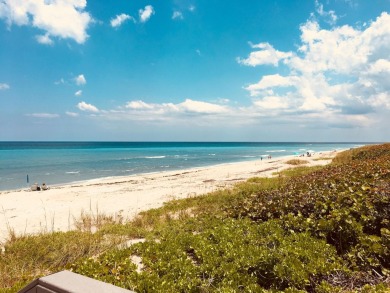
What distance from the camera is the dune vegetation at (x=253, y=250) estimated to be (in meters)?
5.21

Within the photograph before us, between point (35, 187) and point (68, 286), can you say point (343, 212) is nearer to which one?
point (68, 286)

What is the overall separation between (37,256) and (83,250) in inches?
45.0

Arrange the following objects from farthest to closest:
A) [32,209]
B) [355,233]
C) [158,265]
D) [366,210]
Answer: [32,209]
[366,210]
[355,233]
[158,265]

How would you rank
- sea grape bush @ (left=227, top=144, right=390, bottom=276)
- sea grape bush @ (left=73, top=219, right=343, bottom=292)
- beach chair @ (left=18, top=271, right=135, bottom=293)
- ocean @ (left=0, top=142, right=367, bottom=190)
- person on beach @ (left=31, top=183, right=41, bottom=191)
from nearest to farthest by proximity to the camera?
beach chair @ (left=18, top=271, right=135, bottom=293) → sea grape bush @ (left=73, top=219, right=343, bottom=292) → sea grape bush @ (left=227, top=144, right=390, bottom=276) → person on beach @ (left=31, top=183, right=41, bottom=191) → ocean @ (left=0, top=142, right=367, bottom=190)

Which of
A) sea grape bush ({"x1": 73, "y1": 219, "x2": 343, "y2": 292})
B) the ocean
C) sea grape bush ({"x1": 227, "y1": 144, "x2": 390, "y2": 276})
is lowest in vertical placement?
the ocean

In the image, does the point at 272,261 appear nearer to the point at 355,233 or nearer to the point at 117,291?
the point at 355,233

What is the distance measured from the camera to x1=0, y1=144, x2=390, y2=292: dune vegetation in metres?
5.21

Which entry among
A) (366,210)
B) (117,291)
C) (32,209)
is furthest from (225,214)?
(32,209)

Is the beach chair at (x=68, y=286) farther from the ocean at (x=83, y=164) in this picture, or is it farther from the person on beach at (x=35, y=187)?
the ocean at (x=83, y=164)

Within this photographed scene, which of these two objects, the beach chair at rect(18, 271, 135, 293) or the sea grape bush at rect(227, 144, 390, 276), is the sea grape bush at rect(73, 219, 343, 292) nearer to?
the sea grape bush at rect(227, 144, 390, 276)

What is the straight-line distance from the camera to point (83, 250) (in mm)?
7832

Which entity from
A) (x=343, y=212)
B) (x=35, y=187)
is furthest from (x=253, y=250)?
(x=35, y=187)

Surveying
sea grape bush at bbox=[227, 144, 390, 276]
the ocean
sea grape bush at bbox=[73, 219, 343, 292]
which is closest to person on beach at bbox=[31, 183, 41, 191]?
the ocean

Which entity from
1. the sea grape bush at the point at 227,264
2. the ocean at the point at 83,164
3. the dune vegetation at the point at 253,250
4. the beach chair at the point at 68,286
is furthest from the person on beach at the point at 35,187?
the beach chair at the point at 68,286
